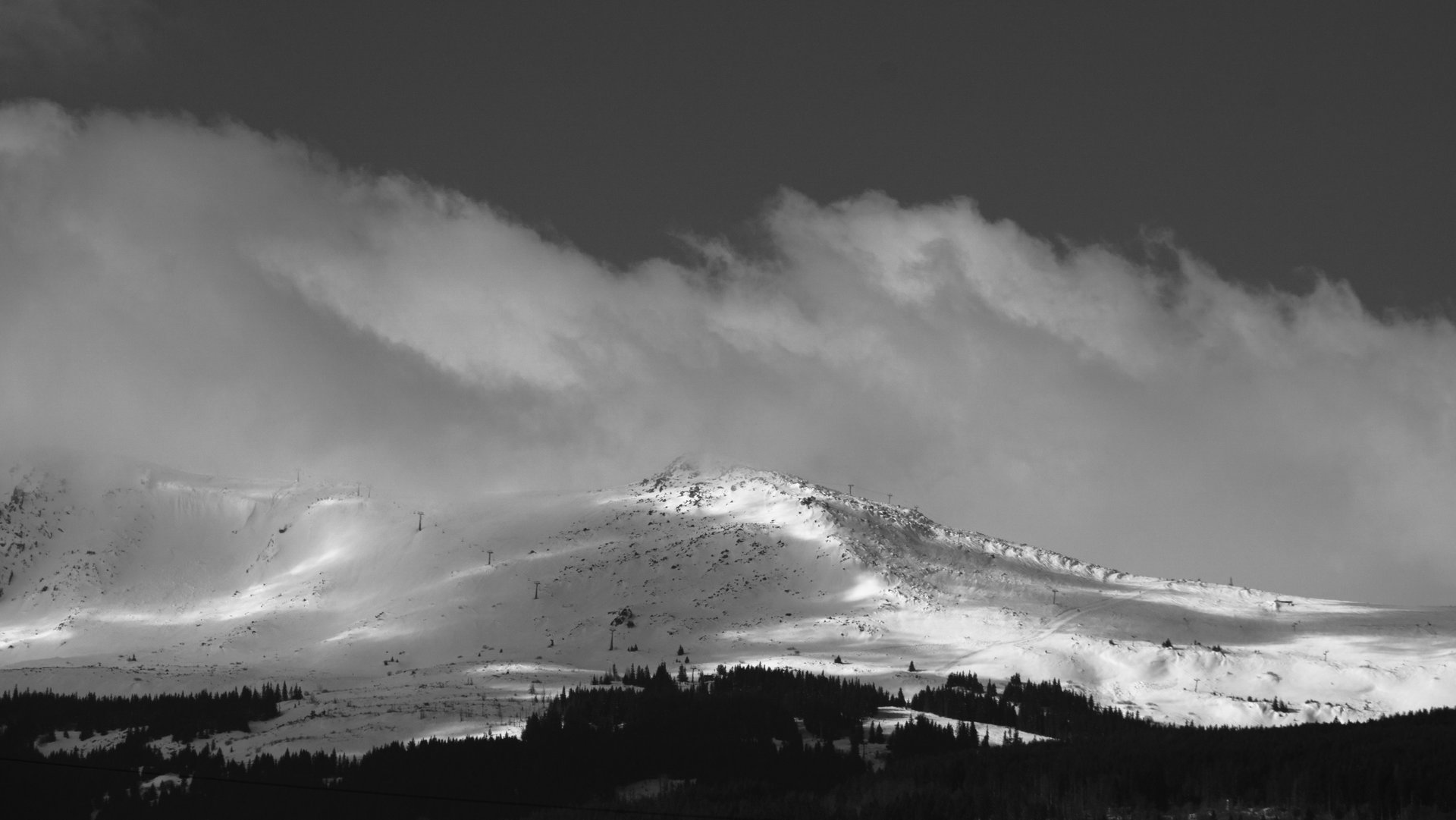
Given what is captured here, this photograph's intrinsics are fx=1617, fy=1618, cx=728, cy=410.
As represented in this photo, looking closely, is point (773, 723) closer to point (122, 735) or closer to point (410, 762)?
point (410, 762)

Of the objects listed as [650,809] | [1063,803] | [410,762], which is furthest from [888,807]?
[410,762]

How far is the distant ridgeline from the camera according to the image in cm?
10400

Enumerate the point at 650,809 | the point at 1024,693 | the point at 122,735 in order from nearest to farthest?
the point at 650,809 → the point at 122,735 → the point at 1024,693

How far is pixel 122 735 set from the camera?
16125cm

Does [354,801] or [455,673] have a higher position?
[455,673]

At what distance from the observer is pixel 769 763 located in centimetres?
13962

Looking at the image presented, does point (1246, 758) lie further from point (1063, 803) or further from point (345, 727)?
point (345, 727)

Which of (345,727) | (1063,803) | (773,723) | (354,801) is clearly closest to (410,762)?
(354,801)

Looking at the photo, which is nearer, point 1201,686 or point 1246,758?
point 1246,758

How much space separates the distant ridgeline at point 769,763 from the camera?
10400 centimetres

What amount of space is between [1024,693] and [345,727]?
2834 inches

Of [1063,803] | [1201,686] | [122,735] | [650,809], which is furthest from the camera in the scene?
[1201,686]

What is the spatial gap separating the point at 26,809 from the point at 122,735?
17.4m

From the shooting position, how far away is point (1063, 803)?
10625cm
